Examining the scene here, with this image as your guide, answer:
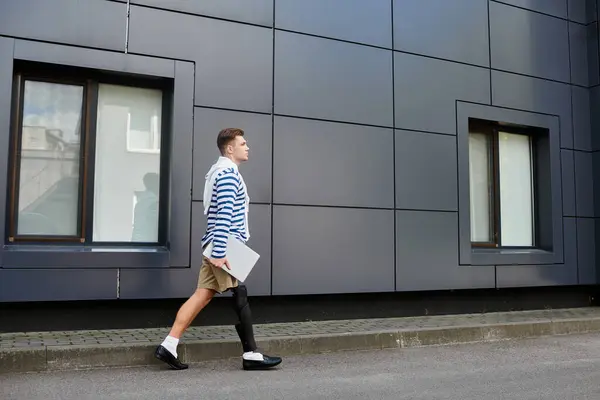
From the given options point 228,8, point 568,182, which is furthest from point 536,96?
point 228,8

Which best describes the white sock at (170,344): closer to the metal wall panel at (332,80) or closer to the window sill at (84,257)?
the window sill at (84,257)

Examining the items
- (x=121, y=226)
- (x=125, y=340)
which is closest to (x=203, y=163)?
(x=121, y=226)

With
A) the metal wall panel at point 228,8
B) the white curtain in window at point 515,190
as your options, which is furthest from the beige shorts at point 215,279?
the white curtain in window at point 515,190

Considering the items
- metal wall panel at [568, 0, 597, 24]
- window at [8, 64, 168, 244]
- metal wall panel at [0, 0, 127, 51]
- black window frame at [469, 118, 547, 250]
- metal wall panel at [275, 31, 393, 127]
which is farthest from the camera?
metal wall panel at [568, 0, 597, 24]

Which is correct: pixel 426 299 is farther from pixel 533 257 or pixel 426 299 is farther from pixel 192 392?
pixel 192 392

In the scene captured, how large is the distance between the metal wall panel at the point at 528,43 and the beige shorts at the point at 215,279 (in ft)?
20.5

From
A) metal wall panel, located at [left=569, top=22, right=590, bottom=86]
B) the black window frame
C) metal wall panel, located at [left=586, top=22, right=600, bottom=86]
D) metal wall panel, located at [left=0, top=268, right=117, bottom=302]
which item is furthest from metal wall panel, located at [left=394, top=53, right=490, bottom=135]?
metal wall panel, located at [left=0, top=268, right=117, bottom=302]

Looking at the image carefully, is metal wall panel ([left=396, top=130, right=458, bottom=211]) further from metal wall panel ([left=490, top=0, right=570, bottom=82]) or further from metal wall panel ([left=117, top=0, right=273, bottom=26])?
metal wall panel ([left=117, top=0, right=273, bottom=26])

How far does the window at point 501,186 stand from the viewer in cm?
955

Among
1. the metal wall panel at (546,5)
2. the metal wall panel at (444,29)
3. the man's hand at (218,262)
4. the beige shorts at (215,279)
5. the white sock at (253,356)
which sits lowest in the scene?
the white sock at (253,356)

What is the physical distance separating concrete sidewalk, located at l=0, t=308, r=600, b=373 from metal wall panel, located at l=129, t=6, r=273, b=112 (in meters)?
2.78

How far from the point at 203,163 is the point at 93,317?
212 centimetres

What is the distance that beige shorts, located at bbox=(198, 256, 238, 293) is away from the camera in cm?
516

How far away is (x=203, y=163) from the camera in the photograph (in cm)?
701
